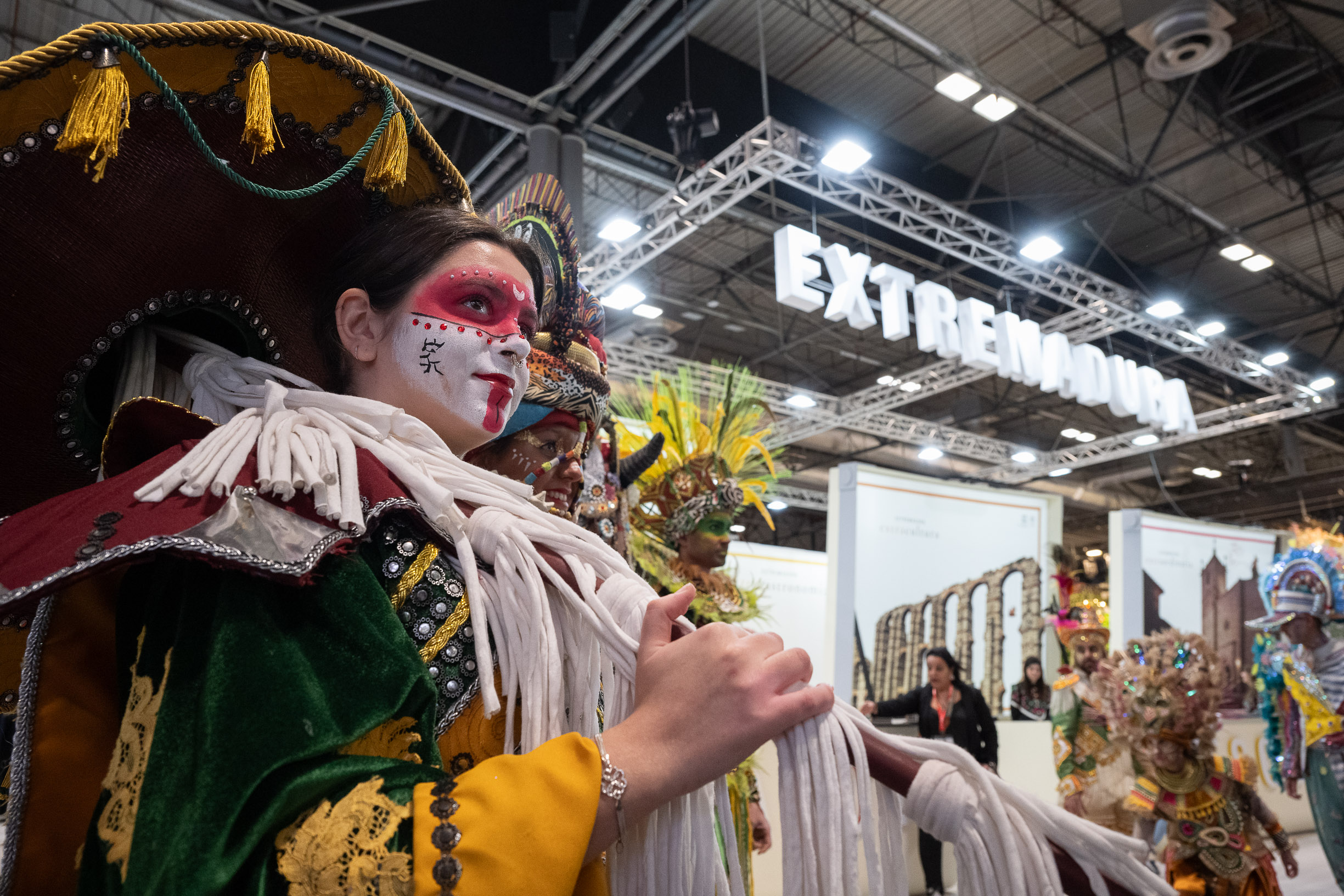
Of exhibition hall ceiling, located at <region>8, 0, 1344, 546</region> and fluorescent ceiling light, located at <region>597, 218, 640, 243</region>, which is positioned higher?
exhibition hall ceiling, located at <region>8, 0, 1344, 546</region>

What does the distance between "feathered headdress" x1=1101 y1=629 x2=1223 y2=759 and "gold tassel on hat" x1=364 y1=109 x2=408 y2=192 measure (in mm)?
3989

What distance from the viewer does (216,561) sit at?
776mm

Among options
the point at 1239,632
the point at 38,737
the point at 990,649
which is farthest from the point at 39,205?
the point at 1239,632

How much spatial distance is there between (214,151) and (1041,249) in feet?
25.8

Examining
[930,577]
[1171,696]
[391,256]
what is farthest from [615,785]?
[930,577]

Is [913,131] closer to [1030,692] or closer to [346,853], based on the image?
[1030,692]

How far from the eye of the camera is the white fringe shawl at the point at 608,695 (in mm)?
857

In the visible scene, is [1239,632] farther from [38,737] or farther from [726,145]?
[38,737]

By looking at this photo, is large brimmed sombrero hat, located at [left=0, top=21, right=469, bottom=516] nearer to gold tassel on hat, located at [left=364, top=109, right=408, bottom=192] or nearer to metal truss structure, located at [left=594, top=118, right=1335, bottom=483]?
gold tassel on hat, located at [left=364, top=109, right=408, bottom=192]

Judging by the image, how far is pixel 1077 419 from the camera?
1399 centimetres

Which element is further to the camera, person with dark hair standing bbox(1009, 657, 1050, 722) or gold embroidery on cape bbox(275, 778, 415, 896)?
person with dark hair standing bbox(1009, 657, 1050, 722)

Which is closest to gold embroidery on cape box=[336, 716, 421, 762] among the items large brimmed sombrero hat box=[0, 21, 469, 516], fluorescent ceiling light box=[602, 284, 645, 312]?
large brimmed sombrero hat box=[0, 21, 469, 516]

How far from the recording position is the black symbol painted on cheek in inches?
47.0

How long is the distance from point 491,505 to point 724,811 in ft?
1.45
